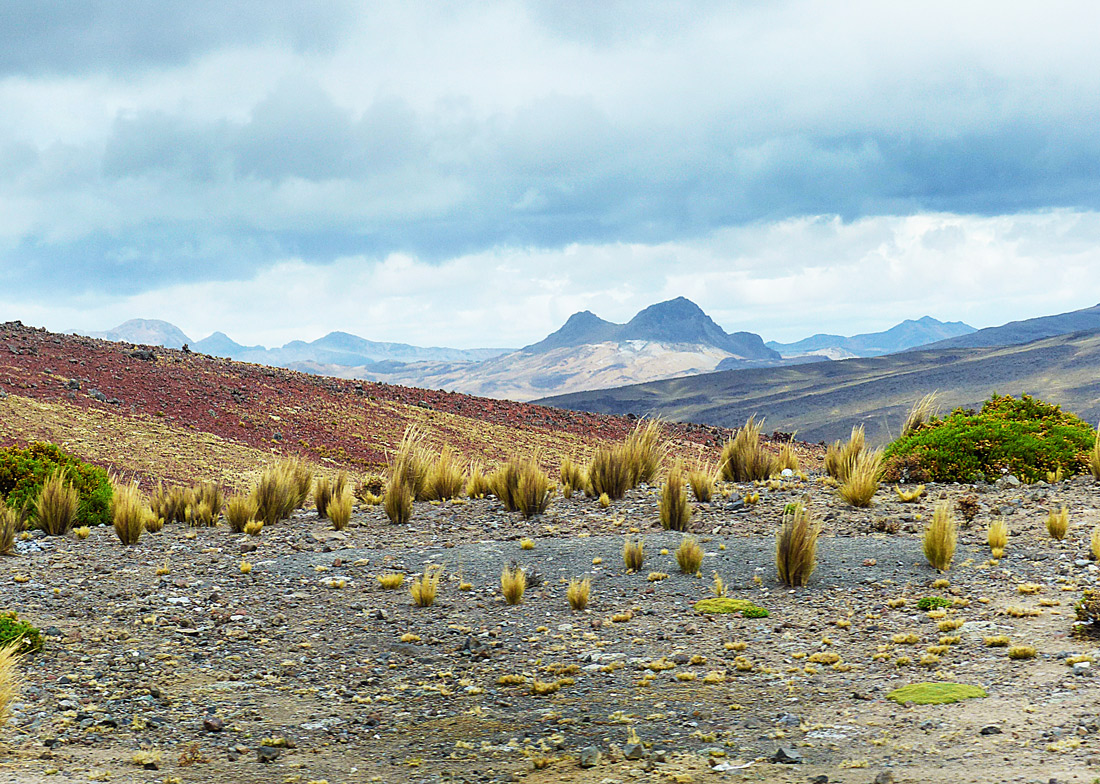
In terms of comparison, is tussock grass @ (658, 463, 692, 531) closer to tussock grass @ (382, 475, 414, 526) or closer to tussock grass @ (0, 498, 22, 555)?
tussock grass @ (382, 475, 414, 526)

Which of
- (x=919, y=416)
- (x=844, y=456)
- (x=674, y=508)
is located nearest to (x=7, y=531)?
(x=674, y=508)

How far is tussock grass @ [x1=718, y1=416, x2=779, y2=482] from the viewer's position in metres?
14.1

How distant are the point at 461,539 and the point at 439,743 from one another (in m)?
5.68

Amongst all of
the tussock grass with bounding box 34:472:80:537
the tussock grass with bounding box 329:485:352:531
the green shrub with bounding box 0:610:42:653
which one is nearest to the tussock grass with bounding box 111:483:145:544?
the tussock grass with bounding box 34:472:80:537

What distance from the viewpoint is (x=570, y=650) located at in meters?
7.17

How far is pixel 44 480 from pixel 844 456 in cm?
1193

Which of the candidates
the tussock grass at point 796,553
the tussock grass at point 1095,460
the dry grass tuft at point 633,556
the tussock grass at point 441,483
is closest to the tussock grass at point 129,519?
the tussock grass at point 441,483

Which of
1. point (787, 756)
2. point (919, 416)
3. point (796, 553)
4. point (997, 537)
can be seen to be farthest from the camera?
point (919, 416)

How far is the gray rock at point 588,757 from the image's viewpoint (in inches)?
199

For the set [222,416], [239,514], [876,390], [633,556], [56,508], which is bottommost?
[876,390]

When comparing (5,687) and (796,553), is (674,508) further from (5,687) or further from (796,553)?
(5,687)

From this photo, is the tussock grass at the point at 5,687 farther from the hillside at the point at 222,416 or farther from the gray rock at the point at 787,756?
the hillside at the point at 222,416

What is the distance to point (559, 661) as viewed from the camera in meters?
6.96

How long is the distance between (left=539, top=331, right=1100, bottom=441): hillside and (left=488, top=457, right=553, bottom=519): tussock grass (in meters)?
83.2
